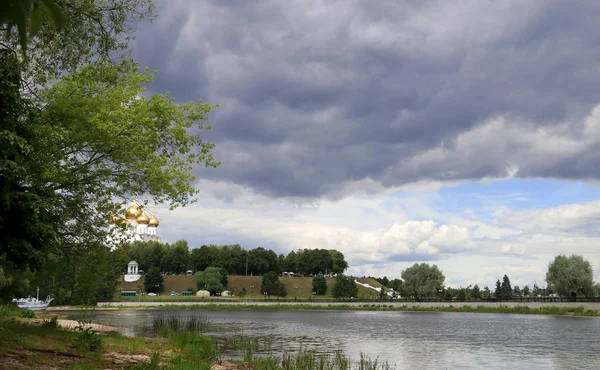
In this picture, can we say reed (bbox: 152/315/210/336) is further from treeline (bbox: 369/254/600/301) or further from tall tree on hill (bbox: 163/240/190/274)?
tall tree on hill (bbox: 163/240/190/274)

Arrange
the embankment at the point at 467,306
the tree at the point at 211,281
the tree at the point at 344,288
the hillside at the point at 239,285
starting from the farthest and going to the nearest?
the hillside at the point at 239,285
the tree at the point at 211,281
the tree at the point at 344,288
the embankment at the point at 467,306

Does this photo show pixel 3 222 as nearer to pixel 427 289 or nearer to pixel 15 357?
pixel 15 357

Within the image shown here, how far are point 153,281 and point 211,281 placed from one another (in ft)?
74.4

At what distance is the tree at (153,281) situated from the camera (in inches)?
6713

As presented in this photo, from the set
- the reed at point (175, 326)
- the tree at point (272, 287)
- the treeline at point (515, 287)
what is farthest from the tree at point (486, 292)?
the reed at point (175, 326)

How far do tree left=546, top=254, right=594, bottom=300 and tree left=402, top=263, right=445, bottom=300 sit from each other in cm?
2825

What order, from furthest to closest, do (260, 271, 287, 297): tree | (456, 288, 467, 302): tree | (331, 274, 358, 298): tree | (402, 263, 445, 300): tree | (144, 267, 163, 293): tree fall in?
(144, 267, 163, 293): tree, (260, 271, 287, 297): tree, (331, 274, 358, 298): tree, (456, 288, 467, 302): tree, (402, 263, 445, 300): tree

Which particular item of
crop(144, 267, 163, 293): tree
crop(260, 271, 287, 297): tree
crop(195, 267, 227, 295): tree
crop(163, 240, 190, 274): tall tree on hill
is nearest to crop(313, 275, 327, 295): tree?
crop(260, 271, 287, 297): tree

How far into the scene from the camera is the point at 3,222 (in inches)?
611

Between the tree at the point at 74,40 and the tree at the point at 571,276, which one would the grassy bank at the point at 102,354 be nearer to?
the tree at the point at 74,40

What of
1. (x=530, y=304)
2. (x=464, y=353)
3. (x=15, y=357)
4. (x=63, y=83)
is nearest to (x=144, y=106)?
(x=63, y=83)

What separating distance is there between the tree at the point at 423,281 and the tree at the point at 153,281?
8458 cm

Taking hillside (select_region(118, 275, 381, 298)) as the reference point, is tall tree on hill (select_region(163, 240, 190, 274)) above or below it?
above

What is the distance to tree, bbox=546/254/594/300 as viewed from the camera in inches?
3910
